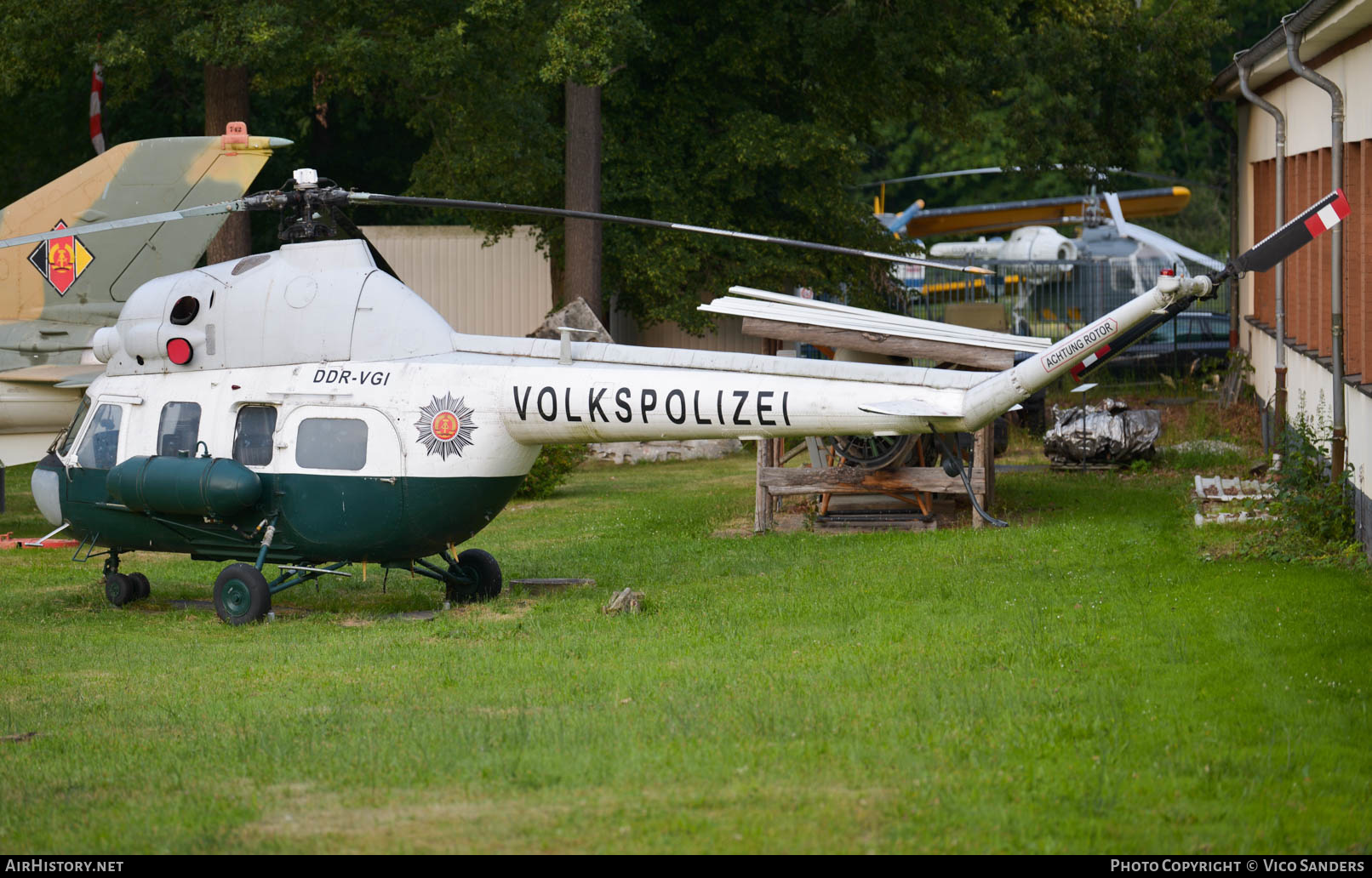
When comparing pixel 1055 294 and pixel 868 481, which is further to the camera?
pixel 1055 294

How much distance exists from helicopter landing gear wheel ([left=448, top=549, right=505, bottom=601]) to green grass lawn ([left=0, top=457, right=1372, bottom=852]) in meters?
0.21

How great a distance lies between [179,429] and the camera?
12.5m

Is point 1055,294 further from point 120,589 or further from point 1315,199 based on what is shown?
point 120,589

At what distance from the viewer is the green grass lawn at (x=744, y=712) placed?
586 cm

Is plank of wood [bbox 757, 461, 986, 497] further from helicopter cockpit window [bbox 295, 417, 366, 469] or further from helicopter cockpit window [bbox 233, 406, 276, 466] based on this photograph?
helicopter cockpit window [bbox 233, 406, 276, 466]

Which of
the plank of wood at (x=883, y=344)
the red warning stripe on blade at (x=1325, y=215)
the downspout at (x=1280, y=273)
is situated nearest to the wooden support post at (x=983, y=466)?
the plank of wood at (x=883, y=344)

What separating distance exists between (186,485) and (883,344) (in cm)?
659

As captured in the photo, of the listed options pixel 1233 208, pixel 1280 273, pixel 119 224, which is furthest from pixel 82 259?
pixel 1233 208

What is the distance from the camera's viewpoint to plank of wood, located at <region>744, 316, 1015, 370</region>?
45.5 ft

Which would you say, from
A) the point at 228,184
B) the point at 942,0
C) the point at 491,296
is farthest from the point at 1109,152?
the point at 228,184

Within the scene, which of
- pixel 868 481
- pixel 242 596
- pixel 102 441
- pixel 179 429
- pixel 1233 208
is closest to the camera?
pixel 242 596

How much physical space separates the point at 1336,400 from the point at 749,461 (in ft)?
42.4

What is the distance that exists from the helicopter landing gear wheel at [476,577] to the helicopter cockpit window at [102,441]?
3.16 m

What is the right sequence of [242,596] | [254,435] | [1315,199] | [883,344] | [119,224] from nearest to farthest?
[119,224]
[242,596]
[254,435]
[883,344]
[1315,199]
